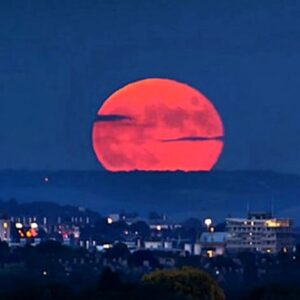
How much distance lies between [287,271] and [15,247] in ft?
123

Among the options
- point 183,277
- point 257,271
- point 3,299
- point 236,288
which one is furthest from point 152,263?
point 3,299

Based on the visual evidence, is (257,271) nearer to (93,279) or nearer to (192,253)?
(93,279)

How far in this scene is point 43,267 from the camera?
139000 mm

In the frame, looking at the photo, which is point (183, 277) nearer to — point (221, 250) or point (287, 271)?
point (287, 271)

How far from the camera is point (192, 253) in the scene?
185500 millimetres

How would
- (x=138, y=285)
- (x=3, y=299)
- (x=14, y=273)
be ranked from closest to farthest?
(x=3, y=299) → (x=138, y=285) → (x=14, y=273)

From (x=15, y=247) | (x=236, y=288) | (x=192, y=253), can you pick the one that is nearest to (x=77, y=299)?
(x=236, y=288)

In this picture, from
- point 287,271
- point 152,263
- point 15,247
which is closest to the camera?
point 287,271

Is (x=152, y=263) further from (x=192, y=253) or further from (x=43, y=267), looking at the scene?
(x=192, y=253)

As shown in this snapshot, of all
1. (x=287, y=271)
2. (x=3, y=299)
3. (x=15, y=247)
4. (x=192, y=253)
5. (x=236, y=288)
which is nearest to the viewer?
(x=3, y=299)

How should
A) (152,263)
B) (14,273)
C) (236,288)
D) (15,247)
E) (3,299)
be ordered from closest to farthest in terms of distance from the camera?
(3,299) < (236,288) < (14,273) < (152,263) < (15,247)

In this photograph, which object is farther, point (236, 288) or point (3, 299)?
point (236, 288)

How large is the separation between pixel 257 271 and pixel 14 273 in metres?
21.8

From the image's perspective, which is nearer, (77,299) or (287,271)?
(77,299)
